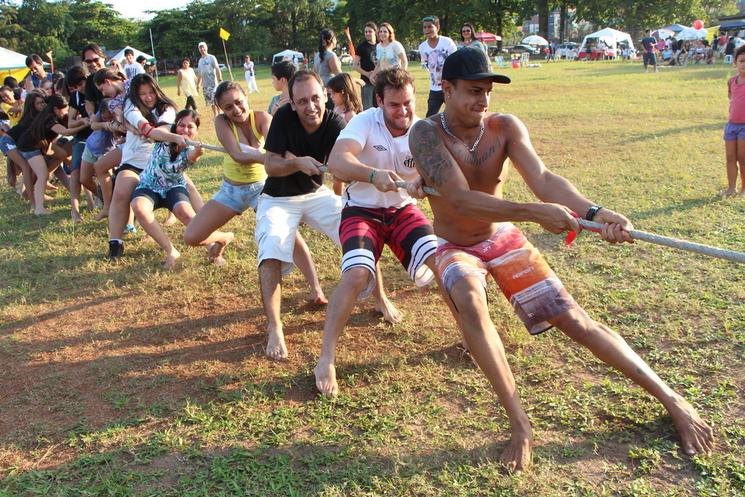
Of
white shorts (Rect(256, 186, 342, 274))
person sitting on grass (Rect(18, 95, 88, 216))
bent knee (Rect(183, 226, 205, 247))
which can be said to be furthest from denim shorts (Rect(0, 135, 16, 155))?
white shorts (Rect(256, 186, 342, 274))

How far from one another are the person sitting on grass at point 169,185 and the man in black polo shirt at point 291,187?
1.46 meters

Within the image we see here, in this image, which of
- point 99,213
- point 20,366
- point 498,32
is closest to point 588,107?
point 99,213

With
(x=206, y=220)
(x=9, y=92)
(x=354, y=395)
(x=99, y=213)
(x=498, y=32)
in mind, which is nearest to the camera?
(x=354, y=395)

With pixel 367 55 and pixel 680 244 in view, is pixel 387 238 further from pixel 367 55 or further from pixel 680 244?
pixel 367 55

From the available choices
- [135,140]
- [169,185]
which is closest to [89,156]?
[135,140]

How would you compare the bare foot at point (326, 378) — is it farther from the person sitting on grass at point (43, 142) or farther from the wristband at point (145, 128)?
the person sitting on grass at point (43, 142)

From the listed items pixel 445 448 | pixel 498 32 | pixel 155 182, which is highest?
pixel 498 32

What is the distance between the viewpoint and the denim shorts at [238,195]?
4.92 metres

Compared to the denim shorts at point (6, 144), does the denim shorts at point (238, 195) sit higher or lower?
lower

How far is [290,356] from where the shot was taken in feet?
12.9

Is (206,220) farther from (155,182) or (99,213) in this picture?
(99,213)

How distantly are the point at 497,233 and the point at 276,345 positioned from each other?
1598mm

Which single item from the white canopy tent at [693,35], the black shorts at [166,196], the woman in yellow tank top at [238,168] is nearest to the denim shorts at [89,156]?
the black shorts at [166,196]

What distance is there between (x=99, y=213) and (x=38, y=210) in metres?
1.01
